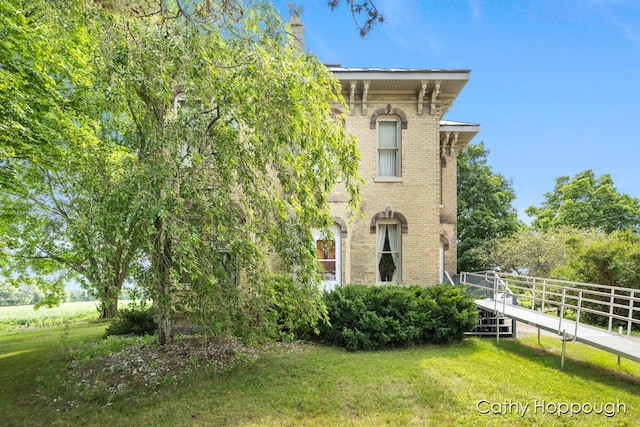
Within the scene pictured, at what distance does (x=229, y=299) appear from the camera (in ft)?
22.3

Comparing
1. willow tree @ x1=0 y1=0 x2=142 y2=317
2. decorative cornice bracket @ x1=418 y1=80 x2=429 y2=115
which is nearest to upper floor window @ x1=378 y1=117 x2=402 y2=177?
decorative cornice bracket @ x1=418 y1=80 x2=429 y2=115

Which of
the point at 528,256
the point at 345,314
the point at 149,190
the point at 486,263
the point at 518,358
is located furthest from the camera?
the point at 486,263

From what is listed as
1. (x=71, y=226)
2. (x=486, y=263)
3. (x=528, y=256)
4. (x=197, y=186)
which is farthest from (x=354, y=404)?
(x=486, y=263)

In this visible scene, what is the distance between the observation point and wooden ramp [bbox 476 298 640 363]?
6.95m

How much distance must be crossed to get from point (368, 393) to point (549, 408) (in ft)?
9.78

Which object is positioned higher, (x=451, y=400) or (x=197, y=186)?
(x=197, y=186)

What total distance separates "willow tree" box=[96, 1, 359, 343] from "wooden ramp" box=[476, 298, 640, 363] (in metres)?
5.74

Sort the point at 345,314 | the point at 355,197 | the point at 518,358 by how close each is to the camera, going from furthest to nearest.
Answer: the point at 345,314 → the point at 518,358 → the point at 355,197

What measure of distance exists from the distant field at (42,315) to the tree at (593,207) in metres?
38.2

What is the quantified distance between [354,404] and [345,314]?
3.40 metres

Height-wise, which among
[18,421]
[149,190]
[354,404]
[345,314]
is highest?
[149,190]

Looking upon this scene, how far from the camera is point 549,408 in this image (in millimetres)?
5914

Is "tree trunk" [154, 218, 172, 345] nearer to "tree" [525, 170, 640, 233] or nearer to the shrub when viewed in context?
the shrub

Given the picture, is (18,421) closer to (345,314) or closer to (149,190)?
(149,190)
